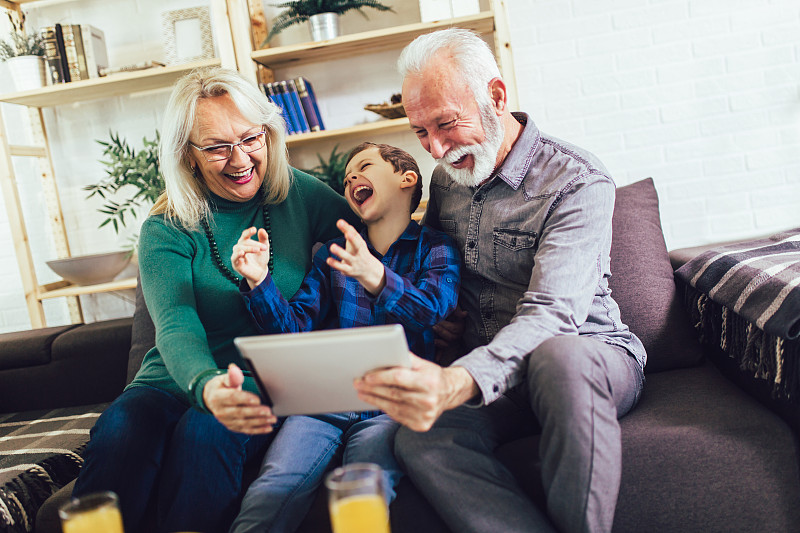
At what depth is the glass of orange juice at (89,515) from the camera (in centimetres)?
86

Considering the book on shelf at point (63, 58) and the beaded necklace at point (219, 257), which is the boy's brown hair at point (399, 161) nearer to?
the beaded necklace at point (219, 257)

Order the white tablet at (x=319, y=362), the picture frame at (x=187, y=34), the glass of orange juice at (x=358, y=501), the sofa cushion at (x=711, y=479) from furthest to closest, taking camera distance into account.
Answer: the picture frame at (x=187, y=34), the sofa cushion at (x=711, y=479), the white tablet at (x=319, y=362), the glass of orange juice at (x=358, y=501)

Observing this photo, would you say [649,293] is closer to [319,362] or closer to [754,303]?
[754,303]

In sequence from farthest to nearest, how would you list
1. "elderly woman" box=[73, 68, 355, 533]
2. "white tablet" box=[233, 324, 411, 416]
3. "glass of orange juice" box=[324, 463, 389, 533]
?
"elderly woman" box=[73, 68, 355, 533]
"white tablet" box=[233, 324, 411, 416]
"glass of orange juice" box=[324, 463, 389, 533]

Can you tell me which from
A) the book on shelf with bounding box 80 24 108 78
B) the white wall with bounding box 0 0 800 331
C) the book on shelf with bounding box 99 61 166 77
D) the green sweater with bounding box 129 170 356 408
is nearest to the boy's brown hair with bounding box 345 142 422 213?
the green sweater with bounding box 129 170 356 408

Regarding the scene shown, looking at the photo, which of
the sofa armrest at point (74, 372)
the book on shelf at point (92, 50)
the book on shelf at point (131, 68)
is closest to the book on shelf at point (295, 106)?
the book on shelf at point (131, 68)

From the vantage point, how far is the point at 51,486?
5.16ft

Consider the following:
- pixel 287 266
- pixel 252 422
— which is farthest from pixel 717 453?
pixel 287 266

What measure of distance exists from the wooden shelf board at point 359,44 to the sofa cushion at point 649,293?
1.13 meters

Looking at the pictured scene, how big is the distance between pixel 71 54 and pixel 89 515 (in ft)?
7.81

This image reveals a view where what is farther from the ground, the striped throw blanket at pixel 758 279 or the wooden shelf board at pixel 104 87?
the wooden shelf board at pixel 104 87

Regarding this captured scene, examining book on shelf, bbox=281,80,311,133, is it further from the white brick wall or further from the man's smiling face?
the man's smiling face

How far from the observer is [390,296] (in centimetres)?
139

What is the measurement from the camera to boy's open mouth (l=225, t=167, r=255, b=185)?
162 cm
